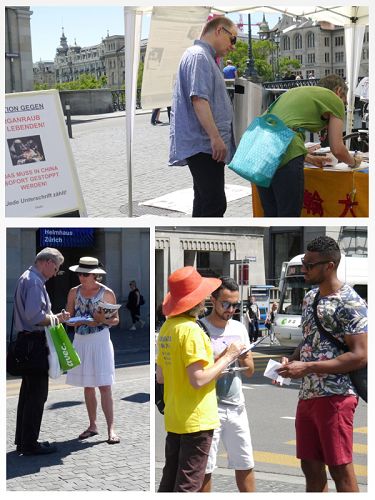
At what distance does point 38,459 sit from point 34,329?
0.75 meters

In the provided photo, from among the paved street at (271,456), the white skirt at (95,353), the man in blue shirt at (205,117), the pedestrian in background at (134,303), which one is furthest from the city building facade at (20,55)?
the pedestrian in background at (134,303)

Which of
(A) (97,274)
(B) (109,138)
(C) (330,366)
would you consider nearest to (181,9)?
(A) (97,274)

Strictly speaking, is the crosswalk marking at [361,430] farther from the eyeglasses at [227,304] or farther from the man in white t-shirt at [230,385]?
the eyeglasses at [227,304]

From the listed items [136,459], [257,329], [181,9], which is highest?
[181,9]

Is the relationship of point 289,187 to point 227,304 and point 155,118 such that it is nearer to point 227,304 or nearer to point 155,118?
point 227,304

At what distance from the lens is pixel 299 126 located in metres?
5.18

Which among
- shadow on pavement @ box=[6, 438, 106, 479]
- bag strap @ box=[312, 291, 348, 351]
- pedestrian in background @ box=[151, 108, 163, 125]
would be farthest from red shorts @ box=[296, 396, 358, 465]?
pedestrian in background @ box=[151, 108, 163, 125]

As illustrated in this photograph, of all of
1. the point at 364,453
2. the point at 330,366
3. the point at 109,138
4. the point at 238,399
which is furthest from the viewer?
the point at 109,138

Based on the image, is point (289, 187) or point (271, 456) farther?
point (289, 187)

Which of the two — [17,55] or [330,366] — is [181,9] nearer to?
[330,366]

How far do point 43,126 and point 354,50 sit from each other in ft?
16.5

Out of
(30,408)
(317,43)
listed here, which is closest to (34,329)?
(30,408)

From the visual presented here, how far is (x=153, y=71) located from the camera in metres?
7.15

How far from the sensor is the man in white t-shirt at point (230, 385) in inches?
167
